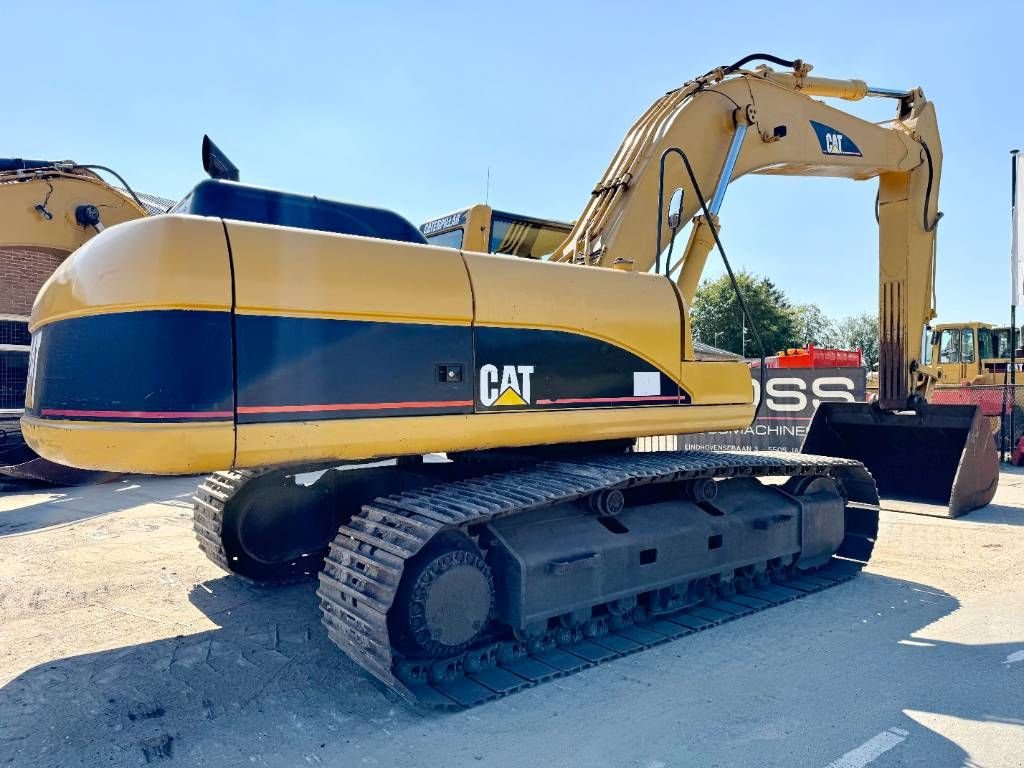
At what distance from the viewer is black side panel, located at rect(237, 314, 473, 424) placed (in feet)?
10.2

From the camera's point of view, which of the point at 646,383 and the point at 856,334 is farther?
the point at 856,334

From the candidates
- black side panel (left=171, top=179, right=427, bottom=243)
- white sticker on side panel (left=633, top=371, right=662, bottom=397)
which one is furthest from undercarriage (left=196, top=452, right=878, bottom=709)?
black side panel (left=171, top=179, right=427, bottom=243)

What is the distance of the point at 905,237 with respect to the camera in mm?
7484

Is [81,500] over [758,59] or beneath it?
beneath

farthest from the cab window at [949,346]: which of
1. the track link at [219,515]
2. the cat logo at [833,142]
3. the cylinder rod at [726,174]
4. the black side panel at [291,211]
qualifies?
the black side panel at [291,211]

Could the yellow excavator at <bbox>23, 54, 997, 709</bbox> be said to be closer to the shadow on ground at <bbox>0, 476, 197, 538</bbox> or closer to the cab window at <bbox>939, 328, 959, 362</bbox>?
the shadow on ground at <bbox>0, 476, 197, 538</bbox>

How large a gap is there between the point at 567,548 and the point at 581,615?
0.41 m

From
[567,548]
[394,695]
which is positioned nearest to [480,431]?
[567,548]

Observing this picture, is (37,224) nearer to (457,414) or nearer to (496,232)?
(496,232)

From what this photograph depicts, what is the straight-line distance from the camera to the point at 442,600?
3490 mm

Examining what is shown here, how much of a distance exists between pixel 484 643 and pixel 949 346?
18.5 meters

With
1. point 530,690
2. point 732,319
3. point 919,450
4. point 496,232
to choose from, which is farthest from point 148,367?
point 732,319

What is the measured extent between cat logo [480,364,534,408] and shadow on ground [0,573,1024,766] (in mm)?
1394

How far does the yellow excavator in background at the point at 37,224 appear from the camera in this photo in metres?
9.90
